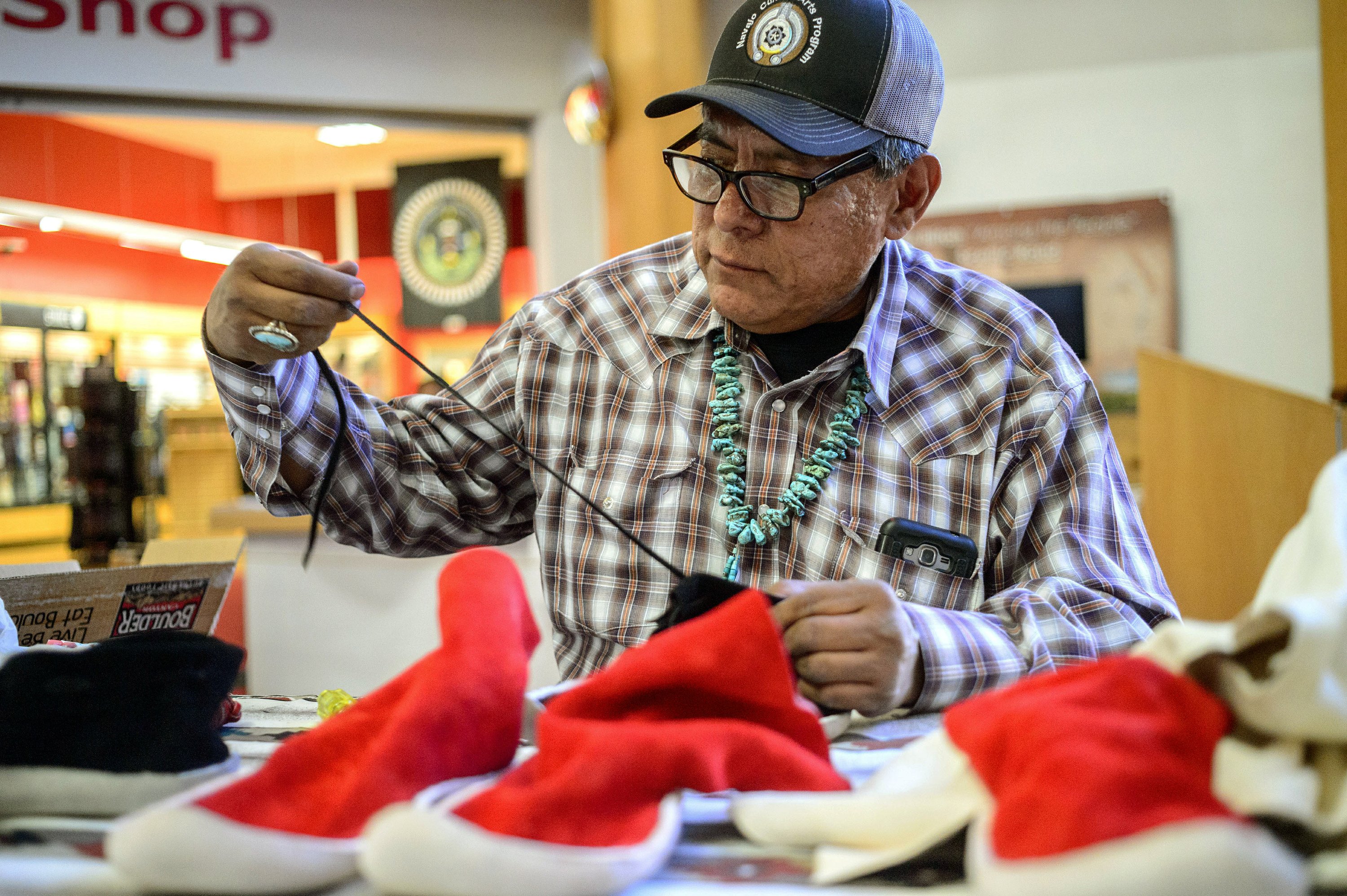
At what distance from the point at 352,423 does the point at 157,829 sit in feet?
2.71

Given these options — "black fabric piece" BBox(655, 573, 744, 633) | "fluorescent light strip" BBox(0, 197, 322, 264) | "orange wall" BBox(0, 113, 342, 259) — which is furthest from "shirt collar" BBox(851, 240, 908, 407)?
"fluorescent light strip" BBox(0, 197, 322, 264)

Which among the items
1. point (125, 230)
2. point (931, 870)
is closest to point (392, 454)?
point (931, 870)

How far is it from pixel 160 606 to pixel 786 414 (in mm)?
753

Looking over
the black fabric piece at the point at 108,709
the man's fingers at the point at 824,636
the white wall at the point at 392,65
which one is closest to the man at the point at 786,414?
the man's fingers at the point at 824,636

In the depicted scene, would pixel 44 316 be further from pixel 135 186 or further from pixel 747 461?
pixel 747 461

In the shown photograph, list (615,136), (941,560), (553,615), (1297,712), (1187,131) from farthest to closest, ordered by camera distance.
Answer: (1187,131) < (615,136) < (553,615) < (941,560) < (1297,712)

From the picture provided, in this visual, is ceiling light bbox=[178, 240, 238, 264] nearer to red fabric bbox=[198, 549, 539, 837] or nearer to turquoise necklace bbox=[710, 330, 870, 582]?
turquoise necklace bbox=[710, 330, 870, 582]

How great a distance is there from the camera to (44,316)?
5051 mm

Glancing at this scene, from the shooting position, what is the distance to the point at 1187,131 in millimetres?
5250

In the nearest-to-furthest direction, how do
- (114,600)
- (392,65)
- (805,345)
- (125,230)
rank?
(114,600)
(805,345)
(392,65)
(125,230)

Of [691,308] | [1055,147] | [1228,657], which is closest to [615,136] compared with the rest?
[1055,147]

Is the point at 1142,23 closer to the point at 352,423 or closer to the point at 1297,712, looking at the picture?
the point at 352,423

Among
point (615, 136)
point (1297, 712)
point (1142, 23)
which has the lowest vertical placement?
point (1297, 712)

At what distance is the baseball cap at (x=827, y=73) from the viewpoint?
1199 mm
